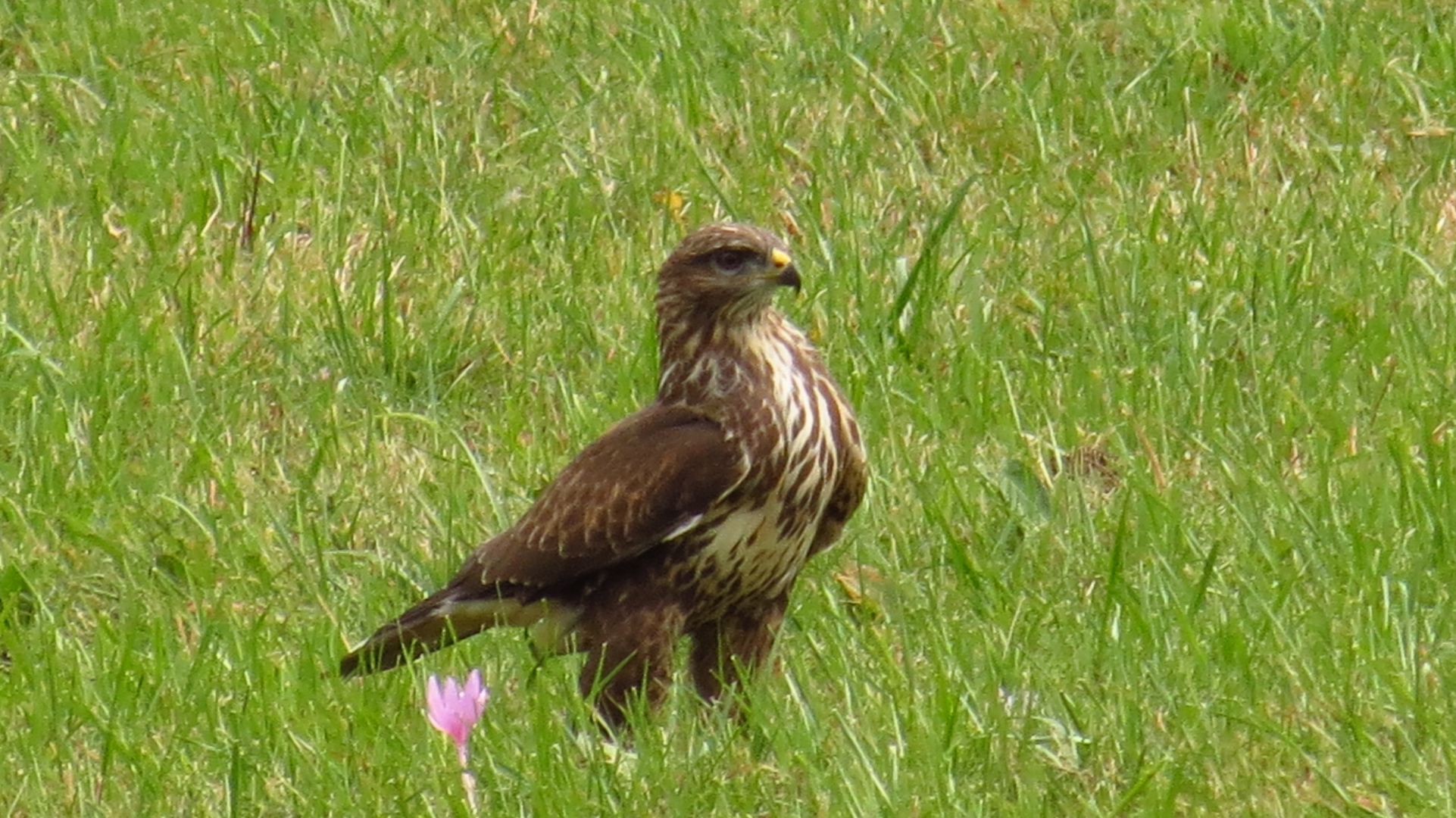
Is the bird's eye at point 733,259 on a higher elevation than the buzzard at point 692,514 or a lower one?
higher

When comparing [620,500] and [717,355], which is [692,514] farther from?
[717,355]

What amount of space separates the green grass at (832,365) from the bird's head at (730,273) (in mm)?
716

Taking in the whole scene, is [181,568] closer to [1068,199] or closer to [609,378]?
[609,378]

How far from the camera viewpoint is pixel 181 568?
20.7 ft

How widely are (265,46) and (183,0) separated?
516mm

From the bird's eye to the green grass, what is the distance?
786 millimetres

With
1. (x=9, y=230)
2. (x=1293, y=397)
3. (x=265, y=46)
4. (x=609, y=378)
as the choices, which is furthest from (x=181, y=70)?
(x=1293, y=397)

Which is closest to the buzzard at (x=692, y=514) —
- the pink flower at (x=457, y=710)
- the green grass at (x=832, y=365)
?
the green grass at (x=832, y=365)

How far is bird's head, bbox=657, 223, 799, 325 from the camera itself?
18.0 ft

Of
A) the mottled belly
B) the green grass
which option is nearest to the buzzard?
the mottled belly

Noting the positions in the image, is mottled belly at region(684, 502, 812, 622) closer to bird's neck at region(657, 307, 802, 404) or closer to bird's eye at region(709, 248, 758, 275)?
bird's neck at region(657, 307, 802, 404)

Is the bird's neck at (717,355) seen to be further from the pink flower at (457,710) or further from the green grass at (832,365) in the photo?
the pink flower at (457,710)

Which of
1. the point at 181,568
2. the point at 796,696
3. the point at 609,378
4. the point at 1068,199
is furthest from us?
the point at 1068,199

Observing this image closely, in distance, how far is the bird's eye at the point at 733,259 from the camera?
218 inches
